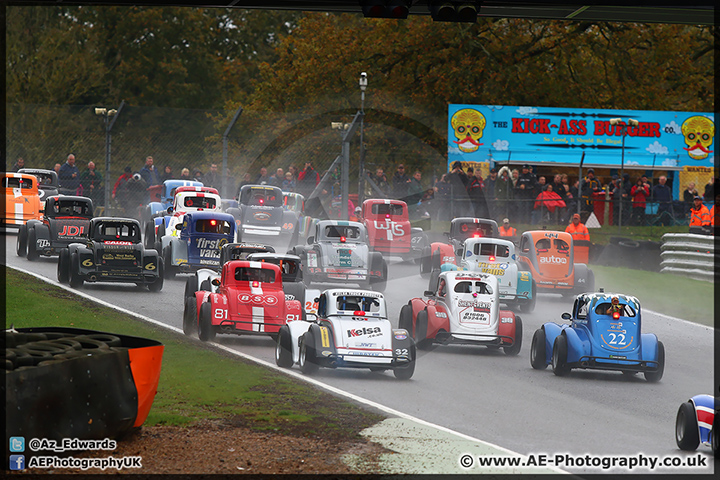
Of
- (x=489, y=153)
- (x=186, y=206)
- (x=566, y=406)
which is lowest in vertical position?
(x=566, y=406)

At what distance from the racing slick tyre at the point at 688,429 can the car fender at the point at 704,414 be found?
50 mm

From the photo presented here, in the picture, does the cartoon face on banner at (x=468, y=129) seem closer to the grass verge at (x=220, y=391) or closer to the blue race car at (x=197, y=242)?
the blue race car at (x=197, y=242)

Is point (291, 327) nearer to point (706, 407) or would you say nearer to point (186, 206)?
point (706, 407)

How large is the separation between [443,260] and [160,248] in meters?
6.80

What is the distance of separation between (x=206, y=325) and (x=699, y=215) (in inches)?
713

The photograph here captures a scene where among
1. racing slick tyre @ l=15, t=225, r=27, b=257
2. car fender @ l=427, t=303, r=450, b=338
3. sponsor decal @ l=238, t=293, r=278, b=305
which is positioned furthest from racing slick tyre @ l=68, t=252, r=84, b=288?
car fender @ l=427, t=303, r=450, b=338

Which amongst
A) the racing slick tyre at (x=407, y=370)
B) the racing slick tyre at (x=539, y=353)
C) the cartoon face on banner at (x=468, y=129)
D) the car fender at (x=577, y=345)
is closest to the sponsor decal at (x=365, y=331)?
the racing slick tyre at (x=407, y=370)

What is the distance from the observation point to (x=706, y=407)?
1063 centimetres

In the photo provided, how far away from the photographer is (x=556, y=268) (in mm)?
22922

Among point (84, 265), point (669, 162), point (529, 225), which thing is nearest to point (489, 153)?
point (529, 225)

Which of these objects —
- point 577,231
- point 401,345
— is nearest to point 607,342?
point 401,345

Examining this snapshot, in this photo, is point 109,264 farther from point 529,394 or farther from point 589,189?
point 589,189

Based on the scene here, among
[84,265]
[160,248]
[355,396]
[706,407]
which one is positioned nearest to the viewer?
[706,407]

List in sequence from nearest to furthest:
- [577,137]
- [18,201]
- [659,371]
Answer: [659,371] < [18,201] < [577,137]
